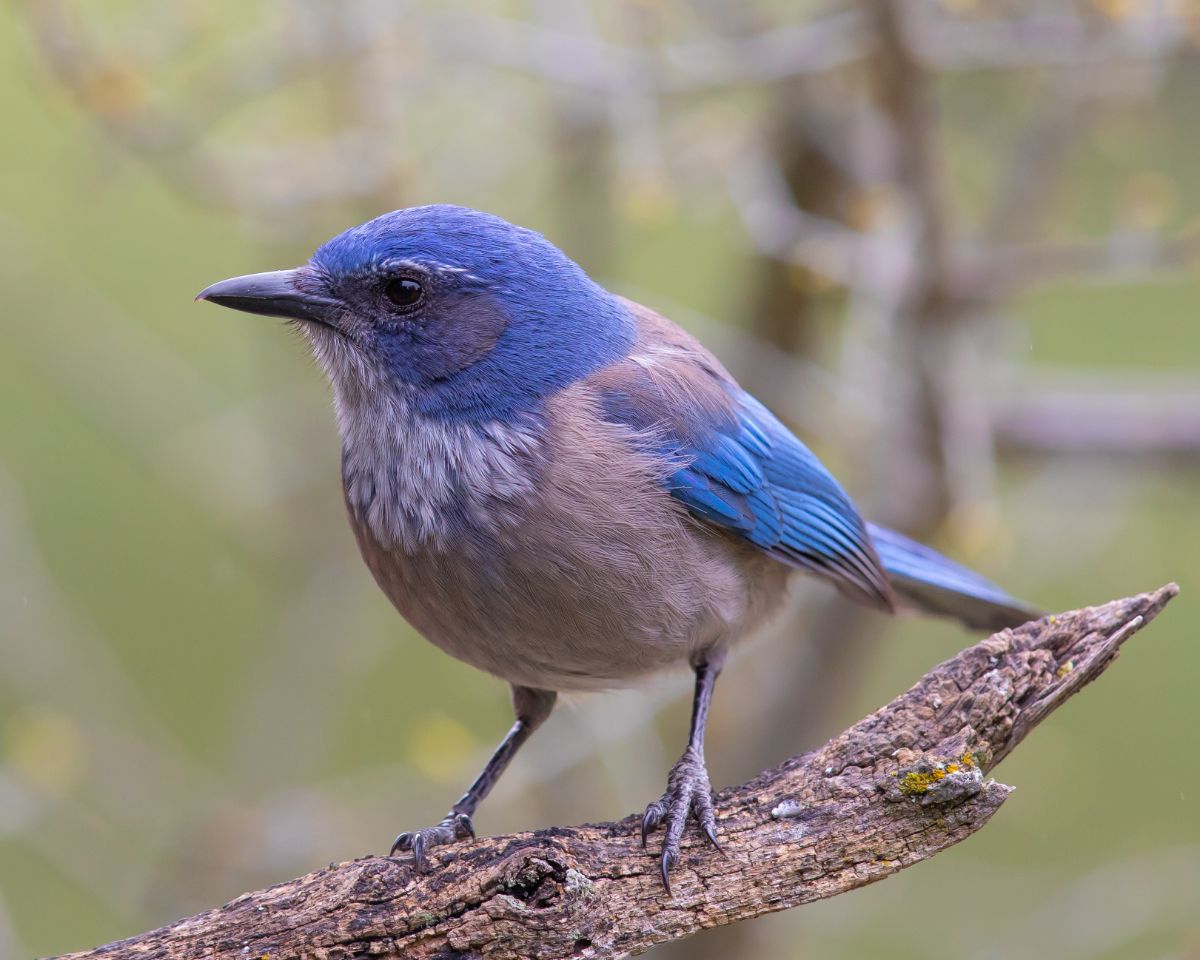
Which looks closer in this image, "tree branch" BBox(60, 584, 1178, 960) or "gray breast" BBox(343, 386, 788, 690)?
"tree branch" BBox(60, 584, 1178, 960)

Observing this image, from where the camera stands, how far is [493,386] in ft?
13.9

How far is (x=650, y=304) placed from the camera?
22.8ft

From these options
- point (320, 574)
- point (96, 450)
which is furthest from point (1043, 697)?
point (96, 450)

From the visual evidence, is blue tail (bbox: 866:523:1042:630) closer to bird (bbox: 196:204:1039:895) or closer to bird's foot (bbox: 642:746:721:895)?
bird (bbox: 196:204:1039:895)

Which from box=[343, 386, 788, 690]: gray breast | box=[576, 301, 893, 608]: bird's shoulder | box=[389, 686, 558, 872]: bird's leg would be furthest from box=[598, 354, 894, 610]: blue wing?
box=[389, 686, 558, 872]: bird's leg

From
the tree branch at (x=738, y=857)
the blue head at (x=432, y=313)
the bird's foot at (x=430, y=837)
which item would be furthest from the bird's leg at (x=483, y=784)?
the blue head at (x=432, y=313)

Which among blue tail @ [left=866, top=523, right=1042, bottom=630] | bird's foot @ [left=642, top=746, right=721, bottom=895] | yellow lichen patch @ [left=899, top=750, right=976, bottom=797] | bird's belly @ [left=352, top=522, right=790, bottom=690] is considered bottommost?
bird's foot @ [left=642, top=746, right=721, bottom=895]

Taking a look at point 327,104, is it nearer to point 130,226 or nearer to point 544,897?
point 130,226

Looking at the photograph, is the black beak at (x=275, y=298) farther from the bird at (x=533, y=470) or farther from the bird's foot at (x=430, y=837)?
the bird's foot at (x=430, y=837)

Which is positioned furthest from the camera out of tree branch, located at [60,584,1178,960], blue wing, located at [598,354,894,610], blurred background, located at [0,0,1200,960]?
blurred background, located at [0,0,1200,960]

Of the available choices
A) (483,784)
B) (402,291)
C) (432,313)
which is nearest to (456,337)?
(432,313)

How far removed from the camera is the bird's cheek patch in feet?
14.1

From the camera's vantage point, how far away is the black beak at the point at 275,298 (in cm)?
423

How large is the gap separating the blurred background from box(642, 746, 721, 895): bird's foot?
1.71 metres
